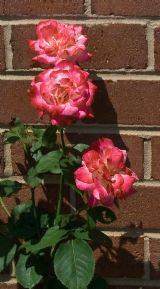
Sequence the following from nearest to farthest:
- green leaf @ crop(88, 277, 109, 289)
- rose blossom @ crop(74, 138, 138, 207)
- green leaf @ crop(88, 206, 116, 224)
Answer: rose blossom @ crop(74, 138, 138, 207), green leaf @ crop(88, 206, 116, 224), green leaf @ crop(88, 277, 109, 289)

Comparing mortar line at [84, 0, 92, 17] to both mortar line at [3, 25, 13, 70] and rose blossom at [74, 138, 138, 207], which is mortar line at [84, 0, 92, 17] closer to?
mortar line at [3, 25, 13, 70]

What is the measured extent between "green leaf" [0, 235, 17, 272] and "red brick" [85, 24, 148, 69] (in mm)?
351

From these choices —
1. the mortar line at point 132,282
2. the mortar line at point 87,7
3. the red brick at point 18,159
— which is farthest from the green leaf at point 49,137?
the mortar line at point 132,282

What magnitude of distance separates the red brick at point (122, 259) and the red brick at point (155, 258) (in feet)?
0.06

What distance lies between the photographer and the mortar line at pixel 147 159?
108 cm

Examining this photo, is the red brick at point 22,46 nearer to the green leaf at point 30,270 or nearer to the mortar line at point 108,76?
the mortar line at point 108,76

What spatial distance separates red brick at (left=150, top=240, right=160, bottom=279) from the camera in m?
1.12

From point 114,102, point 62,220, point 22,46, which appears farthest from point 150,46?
point 62,220

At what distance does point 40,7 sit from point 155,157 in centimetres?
33

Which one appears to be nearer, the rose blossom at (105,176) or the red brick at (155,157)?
the rose blossom at (105,176)

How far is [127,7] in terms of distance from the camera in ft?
3.35

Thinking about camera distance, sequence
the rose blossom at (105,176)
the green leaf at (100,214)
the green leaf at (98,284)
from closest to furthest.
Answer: the rose blossom at (105,176)
the green leaf at (100,214)
the green leaf at (98,284)

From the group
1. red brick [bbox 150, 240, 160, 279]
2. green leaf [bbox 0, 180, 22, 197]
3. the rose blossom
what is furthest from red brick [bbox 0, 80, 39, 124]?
red brick [bbox 150, 240, 160, 279]

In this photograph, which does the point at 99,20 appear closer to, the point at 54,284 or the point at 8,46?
the point at 8,46
